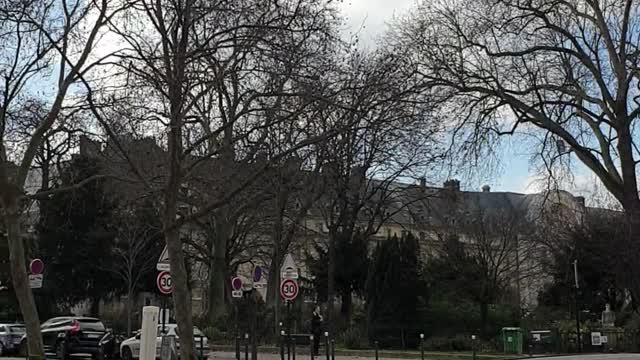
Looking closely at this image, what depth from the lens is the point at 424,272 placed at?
47.4 m

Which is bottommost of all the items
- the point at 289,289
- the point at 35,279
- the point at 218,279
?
the point at 289,289

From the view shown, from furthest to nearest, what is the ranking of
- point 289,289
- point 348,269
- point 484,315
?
point 348,269 → point 484,315 → point 289,289

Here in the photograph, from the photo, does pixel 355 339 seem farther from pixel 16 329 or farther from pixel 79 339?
pixel 16 329

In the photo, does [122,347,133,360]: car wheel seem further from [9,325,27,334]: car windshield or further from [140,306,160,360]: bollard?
[140,306,160,360]: bollard

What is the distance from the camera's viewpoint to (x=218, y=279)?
4347 centimetres

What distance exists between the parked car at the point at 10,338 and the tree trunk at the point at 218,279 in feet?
30.1

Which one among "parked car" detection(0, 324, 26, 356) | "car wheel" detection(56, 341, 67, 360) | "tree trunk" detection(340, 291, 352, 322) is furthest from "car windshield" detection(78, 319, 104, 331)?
"tree trunk" detection(340, 291, 352, 322)

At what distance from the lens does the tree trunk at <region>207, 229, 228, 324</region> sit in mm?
42594

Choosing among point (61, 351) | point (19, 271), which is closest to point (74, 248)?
point (61, 351)

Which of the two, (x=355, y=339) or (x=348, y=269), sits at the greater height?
(x=348, y=269)

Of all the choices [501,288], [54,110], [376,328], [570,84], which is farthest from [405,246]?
[54,110]

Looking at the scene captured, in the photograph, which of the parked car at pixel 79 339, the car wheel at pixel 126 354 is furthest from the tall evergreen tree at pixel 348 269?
the car wheel at pixel 126 354

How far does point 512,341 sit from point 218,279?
15314 millimetres

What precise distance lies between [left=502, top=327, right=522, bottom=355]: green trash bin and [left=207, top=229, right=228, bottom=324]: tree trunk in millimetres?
14451
